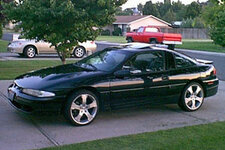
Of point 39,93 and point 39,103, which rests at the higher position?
point 39,93

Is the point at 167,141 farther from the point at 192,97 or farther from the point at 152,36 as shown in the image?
the point at 152,36

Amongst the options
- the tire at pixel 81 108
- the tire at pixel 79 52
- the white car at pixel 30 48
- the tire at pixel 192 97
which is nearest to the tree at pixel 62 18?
the tire at pixel 192 97

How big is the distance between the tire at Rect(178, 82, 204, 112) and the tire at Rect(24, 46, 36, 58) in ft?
42.7

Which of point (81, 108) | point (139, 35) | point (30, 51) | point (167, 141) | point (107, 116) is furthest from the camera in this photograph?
point (139, 35)

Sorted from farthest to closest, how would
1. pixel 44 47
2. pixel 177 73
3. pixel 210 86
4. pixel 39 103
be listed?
pixel 44 47
pixel 210 86
pixel 177 73
pixel 39 103

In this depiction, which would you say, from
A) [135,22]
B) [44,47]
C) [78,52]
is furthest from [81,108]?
[135,22]

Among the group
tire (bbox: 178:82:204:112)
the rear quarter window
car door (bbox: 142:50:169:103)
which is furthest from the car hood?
tire (bbox: 178:82:204:112)

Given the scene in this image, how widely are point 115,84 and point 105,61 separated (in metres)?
0.74

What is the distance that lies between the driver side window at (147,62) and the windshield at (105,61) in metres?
0.19

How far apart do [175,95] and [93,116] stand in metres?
1.93

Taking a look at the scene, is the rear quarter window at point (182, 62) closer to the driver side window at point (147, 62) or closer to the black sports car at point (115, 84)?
the black sports car at point (115, 84)

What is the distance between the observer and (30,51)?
63.9 ft

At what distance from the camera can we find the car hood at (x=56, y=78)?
6454 millimetres

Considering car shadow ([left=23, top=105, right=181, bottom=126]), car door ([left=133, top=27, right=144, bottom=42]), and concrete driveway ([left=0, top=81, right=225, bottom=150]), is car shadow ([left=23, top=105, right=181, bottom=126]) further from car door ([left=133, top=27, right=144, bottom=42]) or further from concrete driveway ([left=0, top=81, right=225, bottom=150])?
car door ([left=133, top=27, right=144, bottom=42])
